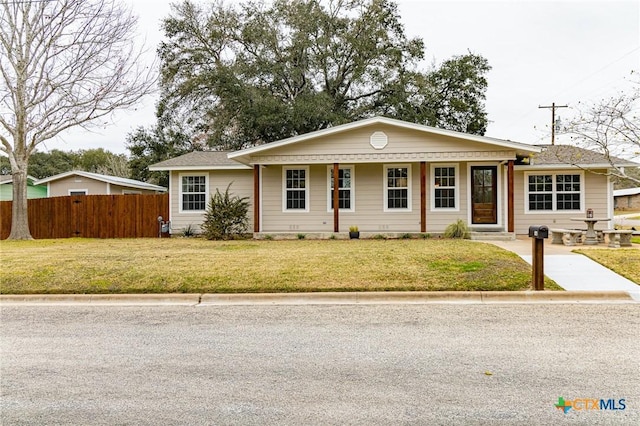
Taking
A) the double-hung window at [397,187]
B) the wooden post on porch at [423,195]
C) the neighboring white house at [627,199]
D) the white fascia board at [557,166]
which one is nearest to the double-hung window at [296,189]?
the double-hung window at [397,187]

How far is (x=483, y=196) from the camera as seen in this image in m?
18.4

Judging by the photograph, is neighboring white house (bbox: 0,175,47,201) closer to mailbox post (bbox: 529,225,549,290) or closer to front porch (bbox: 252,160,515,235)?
front porch (bbox: 252,160,515,235)

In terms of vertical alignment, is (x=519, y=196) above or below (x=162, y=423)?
above

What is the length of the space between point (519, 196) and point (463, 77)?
13.4m

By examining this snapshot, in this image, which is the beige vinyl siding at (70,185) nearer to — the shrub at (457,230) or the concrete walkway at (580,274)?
the shrub at (457,230)

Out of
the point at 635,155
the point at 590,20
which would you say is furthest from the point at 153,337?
the point at 590,20

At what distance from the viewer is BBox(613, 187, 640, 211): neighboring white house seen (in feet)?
180

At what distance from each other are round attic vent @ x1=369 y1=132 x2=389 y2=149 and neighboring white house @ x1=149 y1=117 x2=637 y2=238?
0.03m

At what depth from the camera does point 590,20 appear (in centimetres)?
1522

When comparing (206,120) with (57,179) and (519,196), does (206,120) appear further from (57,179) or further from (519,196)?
(519,196)

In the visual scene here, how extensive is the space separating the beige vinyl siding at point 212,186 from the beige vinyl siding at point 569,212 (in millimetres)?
10131

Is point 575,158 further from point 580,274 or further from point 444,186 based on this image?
point 580,274

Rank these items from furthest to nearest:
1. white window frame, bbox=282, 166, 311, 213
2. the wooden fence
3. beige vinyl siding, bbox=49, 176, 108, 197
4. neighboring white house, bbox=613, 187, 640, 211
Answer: neighboring white house, bbox=613, 187, 640, 211 → beige vinyl siding, bbox=49, 176, 108, 197 → the wooden fence → white window frame, bbox=282, 166, 311, 213

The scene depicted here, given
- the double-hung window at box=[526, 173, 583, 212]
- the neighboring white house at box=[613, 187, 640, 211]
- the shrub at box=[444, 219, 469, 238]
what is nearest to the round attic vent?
the shrub at box=[444, 219, 469, 238]
